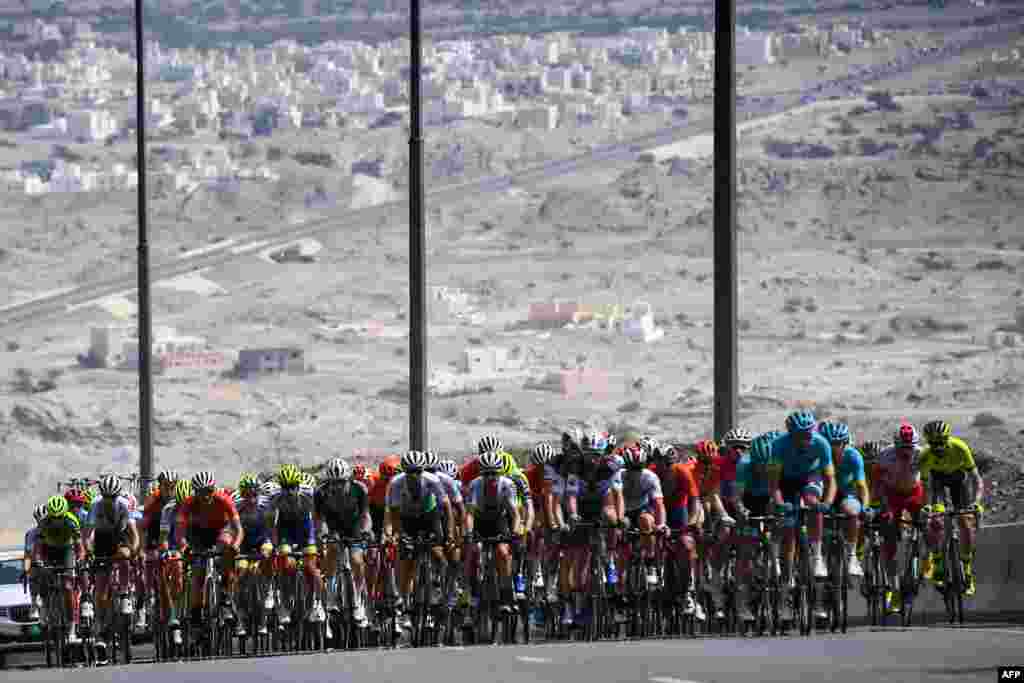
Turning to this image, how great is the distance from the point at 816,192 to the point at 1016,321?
2007cm

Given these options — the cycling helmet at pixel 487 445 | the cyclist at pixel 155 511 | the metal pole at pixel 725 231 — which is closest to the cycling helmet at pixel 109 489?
the cyclist at pixel 155 511

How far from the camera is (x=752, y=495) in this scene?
56.2 ft

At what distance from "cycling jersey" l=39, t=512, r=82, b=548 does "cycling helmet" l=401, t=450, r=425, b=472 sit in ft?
10.7

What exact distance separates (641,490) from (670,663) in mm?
4194

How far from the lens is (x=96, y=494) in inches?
851

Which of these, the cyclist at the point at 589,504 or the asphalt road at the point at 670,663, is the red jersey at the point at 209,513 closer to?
the asphalt road at the point at 670,663

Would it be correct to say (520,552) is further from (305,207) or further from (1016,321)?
(305,207)

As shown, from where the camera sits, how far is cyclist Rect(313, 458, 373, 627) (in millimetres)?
18438

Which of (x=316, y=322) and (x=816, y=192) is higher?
(x=816, y=192)

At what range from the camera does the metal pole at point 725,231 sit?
1797 cm

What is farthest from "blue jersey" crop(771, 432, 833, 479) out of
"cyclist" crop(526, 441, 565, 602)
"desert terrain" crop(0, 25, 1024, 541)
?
"desert terrain" crop(0, 25, 1024, 541)

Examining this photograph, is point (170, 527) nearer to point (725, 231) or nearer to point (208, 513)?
point (208, 513)

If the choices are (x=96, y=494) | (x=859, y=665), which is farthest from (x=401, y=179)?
(x=859, y=665)

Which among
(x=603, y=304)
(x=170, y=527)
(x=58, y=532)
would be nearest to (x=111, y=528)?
(x=58, y=532)
